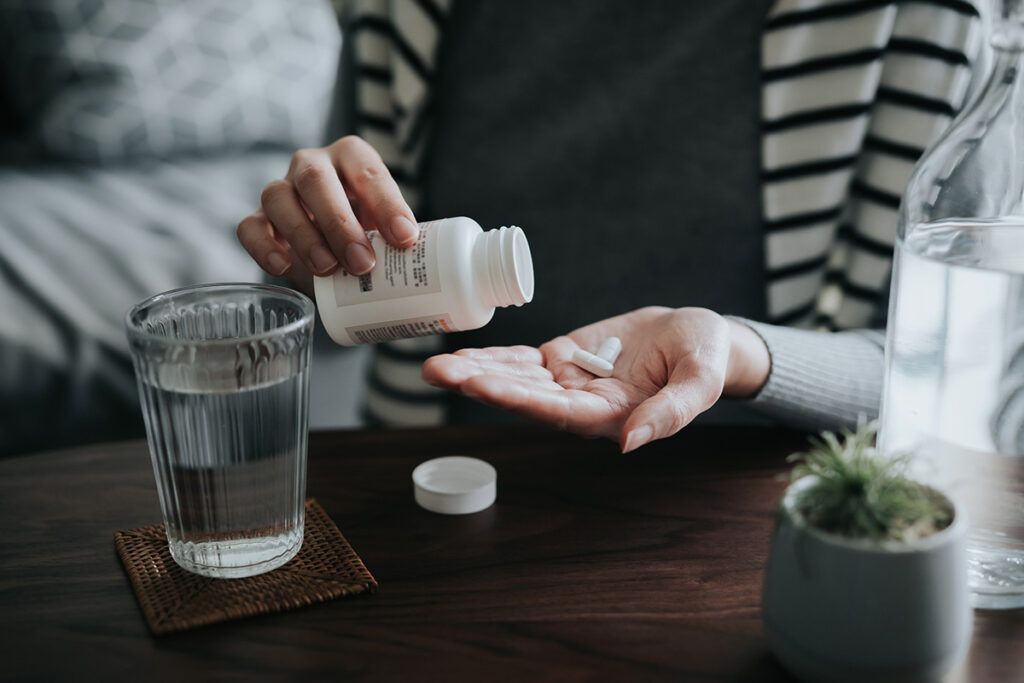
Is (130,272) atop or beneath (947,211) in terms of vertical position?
beneath

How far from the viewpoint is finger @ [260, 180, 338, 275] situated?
642 mm

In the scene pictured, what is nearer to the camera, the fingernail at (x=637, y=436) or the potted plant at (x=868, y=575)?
the potted plant at (x=868, y=575)

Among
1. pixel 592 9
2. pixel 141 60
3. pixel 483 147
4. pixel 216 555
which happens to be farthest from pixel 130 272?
pixel 216 555

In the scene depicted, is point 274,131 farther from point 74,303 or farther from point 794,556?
point 794,556

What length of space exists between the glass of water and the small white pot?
0.89 feet

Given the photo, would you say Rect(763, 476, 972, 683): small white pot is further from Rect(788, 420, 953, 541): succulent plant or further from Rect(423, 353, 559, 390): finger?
Rect(423, 353, 559, 390): finger

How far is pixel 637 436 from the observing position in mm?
535

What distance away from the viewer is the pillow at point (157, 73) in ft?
4.78

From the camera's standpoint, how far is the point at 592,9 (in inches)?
40.4

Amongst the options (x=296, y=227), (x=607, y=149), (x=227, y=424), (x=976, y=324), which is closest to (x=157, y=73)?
(x=607, y=149)

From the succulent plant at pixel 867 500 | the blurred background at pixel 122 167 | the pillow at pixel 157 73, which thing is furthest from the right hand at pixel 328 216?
the pillow at pixel 157 73

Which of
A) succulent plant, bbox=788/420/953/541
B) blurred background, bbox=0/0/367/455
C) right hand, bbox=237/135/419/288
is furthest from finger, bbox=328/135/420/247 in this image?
blurred background, bbox=0/0/367/455

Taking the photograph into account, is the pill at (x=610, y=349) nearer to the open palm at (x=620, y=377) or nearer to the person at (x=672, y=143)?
the open palm at (x=620, y=377)

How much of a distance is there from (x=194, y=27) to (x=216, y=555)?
3.93 feet
